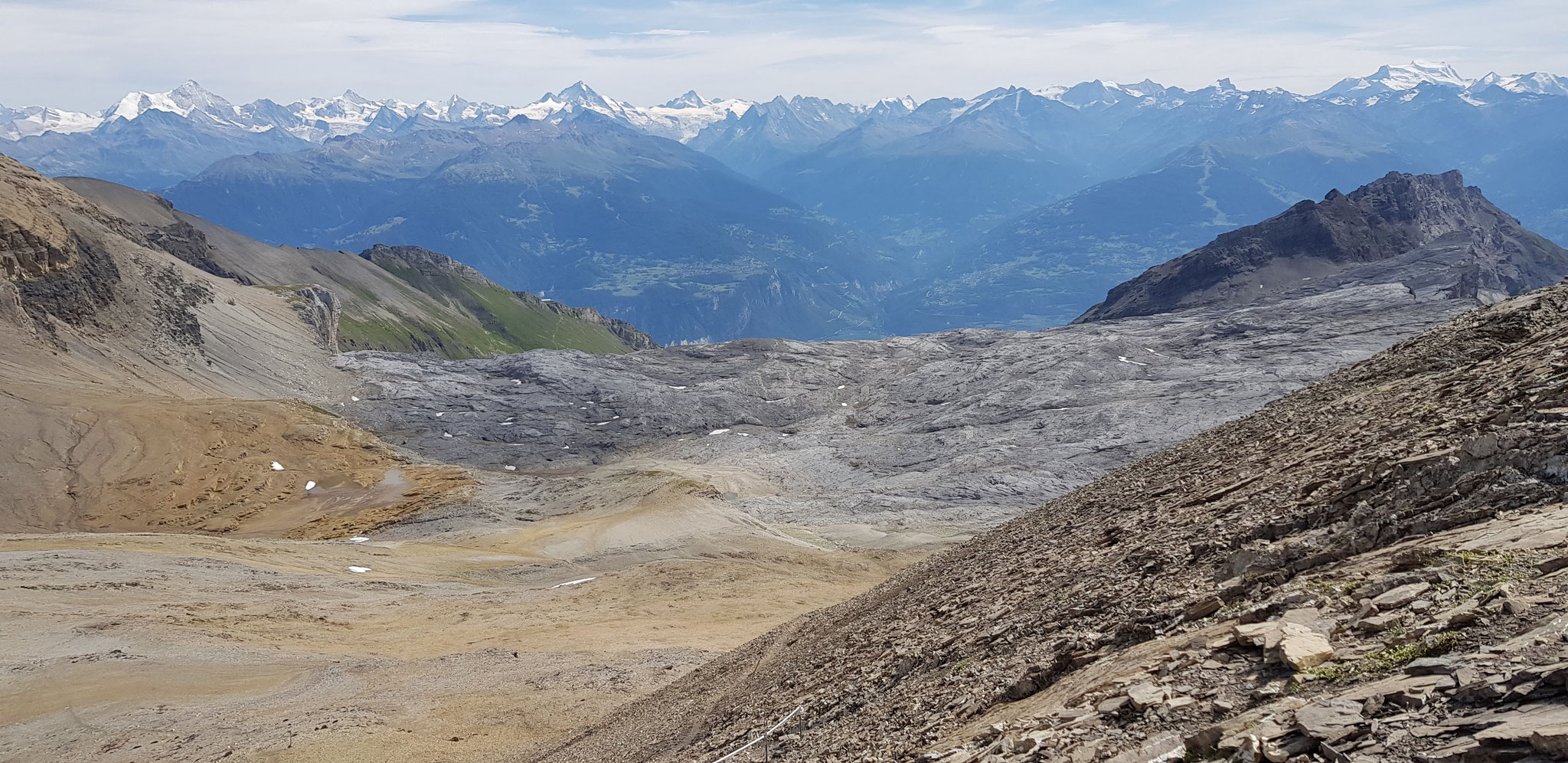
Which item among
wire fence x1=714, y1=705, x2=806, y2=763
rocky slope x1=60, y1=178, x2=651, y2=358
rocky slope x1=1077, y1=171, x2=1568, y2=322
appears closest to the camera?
wire fence x1=714, y1=705, x2=806, y2=763

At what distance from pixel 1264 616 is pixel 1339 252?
A: 15337cm

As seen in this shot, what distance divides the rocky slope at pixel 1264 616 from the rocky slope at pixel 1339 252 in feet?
365

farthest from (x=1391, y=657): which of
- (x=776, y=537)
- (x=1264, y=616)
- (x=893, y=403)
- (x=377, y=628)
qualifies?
(x=893, y=403)

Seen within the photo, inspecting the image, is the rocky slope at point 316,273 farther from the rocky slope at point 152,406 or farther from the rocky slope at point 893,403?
the rocky slope at point 893,403

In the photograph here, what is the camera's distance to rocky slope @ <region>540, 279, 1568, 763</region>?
793cm

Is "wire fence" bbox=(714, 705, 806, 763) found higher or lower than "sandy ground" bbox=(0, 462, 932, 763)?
higher

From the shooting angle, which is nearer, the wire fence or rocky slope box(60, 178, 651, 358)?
the wire fence

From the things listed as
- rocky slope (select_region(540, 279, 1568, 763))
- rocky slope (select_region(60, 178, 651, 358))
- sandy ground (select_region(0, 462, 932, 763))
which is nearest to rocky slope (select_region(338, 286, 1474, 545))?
sandy ground (select_region(0, 462, 932, 763))

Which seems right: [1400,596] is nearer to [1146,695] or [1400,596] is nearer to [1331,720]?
[1331,720]

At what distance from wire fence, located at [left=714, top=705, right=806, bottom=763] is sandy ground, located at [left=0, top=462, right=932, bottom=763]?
9.32m

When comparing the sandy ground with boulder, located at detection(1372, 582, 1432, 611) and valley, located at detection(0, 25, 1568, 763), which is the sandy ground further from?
boulder, located at detection(1372, 582, 1432, 611)

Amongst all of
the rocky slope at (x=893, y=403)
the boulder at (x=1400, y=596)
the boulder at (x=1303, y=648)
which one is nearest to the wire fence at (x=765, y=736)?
the boulder at (x=1303, y=648)

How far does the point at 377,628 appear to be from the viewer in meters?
32.5

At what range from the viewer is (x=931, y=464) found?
6775cm
